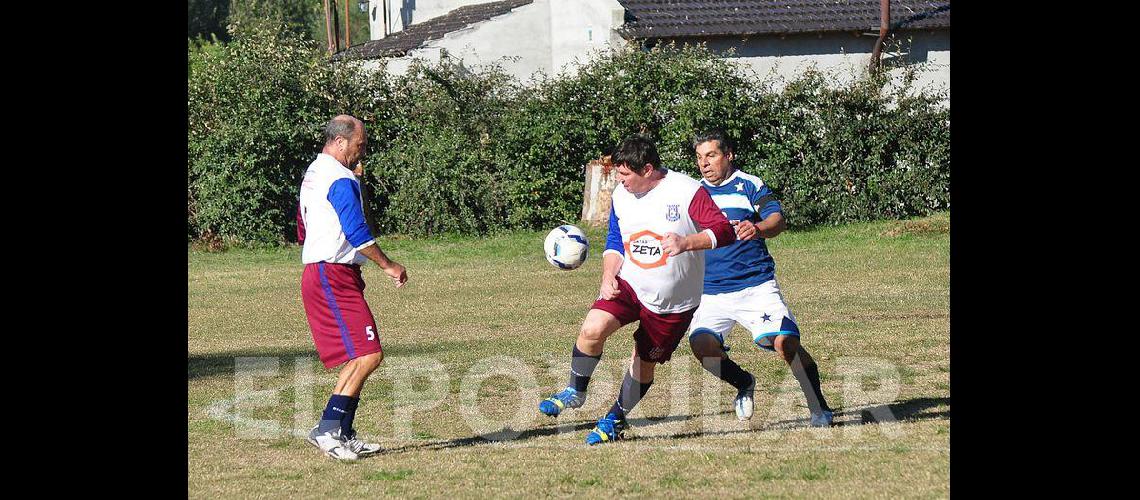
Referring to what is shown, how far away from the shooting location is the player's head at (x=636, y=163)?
8586 millimetres

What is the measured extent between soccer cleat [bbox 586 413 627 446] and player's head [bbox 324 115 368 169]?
2238 millimetres

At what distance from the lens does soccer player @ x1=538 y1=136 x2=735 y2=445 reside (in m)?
8.60

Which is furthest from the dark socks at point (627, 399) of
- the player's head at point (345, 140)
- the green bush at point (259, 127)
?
the green bush at point (259, 127)

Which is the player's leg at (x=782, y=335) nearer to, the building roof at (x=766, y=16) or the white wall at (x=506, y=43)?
the building roof at (x=766, y=16)

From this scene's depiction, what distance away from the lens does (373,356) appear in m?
8.52

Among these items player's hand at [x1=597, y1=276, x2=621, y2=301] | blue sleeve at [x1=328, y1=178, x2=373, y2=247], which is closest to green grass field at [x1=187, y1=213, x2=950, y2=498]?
player's hand at [x1=597, y1=276, x2=621, y2=301]

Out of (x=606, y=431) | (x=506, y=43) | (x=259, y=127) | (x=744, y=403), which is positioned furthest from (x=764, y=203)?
(x=506, y=43)

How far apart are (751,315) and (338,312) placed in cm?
282

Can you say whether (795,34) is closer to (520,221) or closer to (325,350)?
(520,221)

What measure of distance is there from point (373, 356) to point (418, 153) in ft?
55.4

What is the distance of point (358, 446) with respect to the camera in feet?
28.1

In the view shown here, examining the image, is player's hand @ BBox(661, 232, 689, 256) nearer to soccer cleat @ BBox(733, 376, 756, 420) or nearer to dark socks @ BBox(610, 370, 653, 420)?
dark socks @ BBox(610, 370, 653, 420)

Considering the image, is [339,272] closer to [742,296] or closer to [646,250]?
[646,250]
